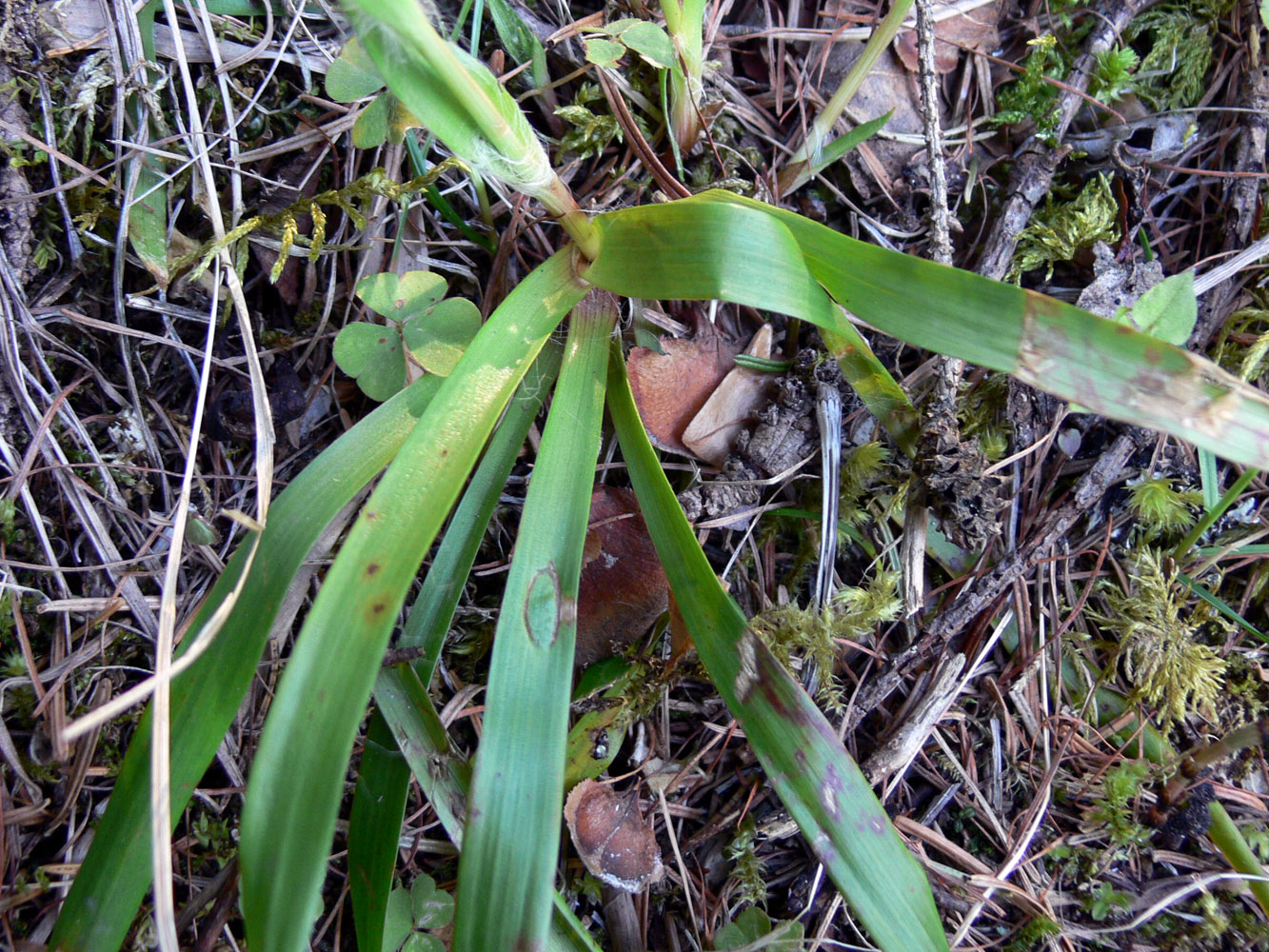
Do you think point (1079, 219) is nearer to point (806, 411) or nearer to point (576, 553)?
point (806, 411)

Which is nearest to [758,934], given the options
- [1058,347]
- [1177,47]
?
[1058,347]

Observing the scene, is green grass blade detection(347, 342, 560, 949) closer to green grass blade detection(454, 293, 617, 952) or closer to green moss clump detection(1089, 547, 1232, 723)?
green grass blade detection(454, 293, 617, 952)

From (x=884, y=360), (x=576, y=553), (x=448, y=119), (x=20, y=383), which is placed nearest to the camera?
(x=448, y=119)

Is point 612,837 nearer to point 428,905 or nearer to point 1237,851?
point 428,905

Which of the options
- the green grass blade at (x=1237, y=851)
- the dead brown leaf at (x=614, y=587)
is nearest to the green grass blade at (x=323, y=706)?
the dead brown leaf at (x=614, y=587)

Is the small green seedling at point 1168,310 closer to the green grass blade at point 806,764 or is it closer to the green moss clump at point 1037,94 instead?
the green moss clump at point 1037,94

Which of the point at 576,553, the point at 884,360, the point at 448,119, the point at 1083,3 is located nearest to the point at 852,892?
the point at 576,553
